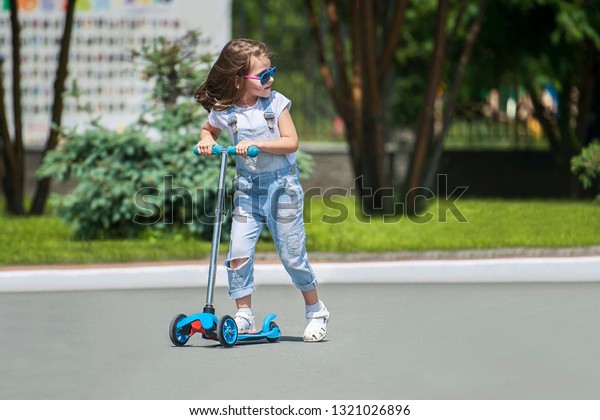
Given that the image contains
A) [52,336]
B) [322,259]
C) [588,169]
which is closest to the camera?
[52,336]

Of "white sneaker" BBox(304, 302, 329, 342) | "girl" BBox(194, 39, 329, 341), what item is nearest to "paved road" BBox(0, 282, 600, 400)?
"white sneaker" BBox(304, 302, 329, 342)

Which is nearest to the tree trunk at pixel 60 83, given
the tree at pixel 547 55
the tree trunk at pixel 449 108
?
the tree trunk at pixel 449 108

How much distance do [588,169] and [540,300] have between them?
3.82 m

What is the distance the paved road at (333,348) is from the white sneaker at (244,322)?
160 millimetres

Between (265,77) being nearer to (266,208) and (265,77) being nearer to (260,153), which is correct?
(260,153)

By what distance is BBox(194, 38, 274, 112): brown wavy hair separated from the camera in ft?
27.3

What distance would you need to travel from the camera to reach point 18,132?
17.6m

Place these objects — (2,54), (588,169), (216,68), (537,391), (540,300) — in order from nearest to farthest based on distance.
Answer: (537,391) → (216,68) → (540,300) → (588,169) → (2,54)

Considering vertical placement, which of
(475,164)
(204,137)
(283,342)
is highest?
(204,137)

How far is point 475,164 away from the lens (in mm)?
24359

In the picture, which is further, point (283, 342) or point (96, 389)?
point (283, 342)

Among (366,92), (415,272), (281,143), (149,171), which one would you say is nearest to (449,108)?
(366,92)

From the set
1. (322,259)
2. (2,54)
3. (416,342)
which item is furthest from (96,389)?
(2,54)

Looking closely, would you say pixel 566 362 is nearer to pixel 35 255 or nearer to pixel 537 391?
pixel 537 391
